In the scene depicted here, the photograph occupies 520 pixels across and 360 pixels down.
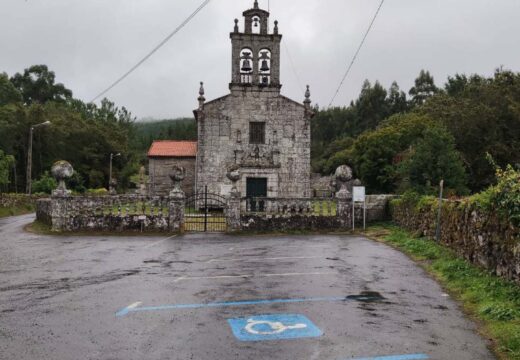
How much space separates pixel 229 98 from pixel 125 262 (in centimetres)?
1981

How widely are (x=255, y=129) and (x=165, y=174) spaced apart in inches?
346

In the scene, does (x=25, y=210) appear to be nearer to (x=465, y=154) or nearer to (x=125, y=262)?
(x=125, y=262)

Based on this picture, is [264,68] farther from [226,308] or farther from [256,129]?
[226,308]

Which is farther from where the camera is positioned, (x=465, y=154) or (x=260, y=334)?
(x=465, y=154)

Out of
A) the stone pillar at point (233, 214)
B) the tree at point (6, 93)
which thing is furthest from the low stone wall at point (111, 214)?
the tree at point (6, 93)

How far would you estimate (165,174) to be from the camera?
119ft

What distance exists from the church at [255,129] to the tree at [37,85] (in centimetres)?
6606

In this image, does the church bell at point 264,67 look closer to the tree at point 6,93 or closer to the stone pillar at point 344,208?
the stone pillar at point 344,208

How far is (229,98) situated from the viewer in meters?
30.8

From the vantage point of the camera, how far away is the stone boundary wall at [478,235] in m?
8.52

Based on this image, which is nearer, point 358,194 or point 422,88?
point 358,194

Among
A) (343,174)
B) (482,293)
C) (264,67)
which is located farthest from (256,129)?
(482,293)

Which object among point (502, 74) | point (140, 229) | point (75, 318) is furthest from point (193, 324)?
point (502, 74)

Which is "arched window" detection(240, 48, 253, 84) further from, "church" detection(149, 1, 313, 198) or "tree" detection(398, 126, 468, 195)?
"tree" detection(398, 126, 468, 195)
